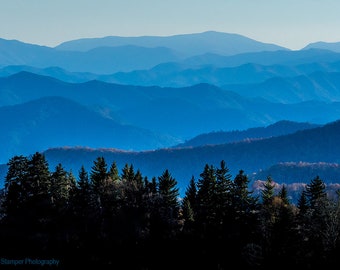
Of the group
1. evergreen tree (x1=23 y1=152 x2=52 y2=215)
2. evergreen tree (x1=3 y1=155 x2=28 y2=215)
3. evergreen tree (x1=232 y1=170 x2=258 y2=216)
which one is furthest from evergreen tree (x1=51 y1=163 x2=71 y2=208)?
evergreen tree (x1=232 y1=170 x2=258 y2=216)

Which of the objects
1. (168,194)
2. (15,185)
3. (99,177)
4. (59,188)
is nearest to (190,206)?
(168,194)

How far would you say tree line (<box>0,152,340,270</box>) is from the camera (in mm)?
64438

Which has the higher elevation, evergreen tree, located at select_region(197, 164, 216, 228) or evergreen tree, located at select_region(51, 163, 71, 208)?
evergreen tree, located at select_region(51, 163, 71, 208)

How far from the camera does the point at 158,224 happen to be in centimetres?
7262

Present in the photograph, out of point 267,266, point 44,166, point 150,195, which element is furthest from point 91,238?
point 267,266

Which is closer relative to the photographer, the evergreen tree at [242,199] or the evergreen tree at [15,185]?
the evergreen tree at [242,199]

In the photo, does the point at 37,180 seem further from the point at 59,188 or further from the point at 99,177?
the point at 99,177

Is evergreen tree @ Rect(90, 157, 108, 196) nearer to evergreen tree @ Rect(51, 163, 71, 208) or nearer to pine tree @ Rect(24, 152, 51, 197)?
evergreen tree @ Rect(51, 163, 71, 208)

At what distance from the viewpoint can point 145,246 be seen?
69.8 m

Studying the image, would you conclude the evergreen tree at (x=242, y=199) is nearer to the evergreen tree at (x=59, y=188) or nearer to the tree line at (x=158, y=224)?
the tree line at (x=158, y=224)

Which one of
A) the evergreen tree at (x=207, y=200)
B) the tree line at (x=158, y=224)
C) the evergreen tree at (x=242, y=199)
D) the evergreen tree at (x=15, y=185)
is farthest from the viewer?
the evergreen tree at (x=15, y=185)

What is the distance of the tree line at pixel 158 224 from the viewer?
64438 millimetres

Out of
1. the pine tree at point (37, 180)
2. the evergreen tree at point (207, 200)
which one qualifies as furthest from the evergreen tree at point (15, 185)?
the evergreen tree at point (207, 200)

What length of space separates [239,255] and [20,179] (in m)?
34.1
